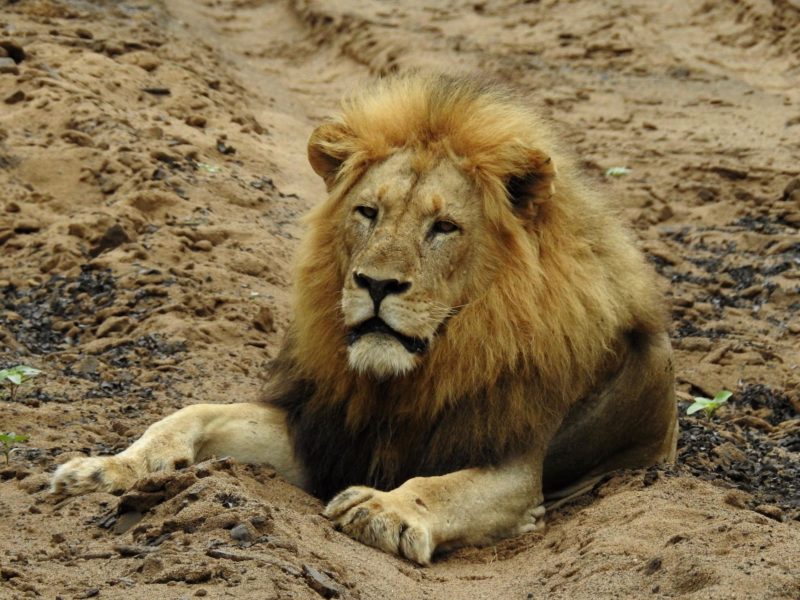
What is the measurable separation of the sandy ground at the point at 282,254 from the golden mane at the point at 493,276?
46 centimetres

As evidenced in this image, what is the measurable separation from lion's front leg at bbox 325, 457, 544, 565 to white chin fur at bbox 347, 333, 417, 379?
0.39m

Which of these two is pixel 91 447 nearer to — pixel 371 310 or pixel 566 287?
pixel 371 310

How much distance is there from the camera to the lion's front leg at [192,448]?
15.7 feet

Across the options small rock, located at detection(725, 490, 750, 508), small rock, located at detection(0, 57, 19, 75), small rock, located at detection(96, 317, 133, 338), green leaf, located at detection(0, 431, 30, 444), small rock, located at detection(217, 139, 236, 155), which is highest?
small rock, located at detection(725, 490, 750, 508)

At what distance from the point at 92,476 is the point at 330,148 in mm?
1474

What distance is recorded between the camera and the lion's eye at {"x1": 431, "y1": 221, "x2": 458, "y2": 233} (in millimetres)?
4980

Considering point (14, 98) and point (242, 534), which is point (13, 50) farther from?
point (242, 534)

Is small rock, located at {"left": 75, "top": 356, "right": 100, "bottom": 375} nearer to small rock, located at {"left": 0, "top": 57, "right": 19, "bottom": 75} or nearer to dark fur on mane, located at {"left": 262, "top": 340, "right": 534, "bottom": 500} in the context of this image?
dark fur on mane, located at {"left": 262, "top": 340, "right": 534, "bottom": 500}

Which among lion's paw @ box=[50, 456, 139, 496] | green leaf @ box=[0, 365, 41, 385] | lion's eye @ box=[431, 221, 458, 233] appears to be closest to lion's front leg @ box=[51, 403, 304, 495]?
lion's paw @ box=[50, 456, 139, 496]

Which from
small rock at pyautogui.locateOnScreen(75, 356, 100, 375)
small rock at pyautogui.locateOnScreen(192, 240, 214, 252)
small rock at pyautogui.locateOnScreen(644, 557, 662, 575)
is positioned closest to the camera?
small rock at pyautogui.locateOnScreen(644, 557, 662, 575)

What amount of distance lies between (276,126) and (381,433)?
756 cm

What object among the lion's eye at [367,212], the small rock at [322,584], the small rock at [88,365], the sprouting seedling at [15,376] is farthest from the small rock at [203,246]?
the small rock at [322,584]

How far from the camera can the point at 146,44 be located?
40.6ft

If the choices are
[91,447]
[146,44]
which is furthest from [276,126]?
[91,447]
